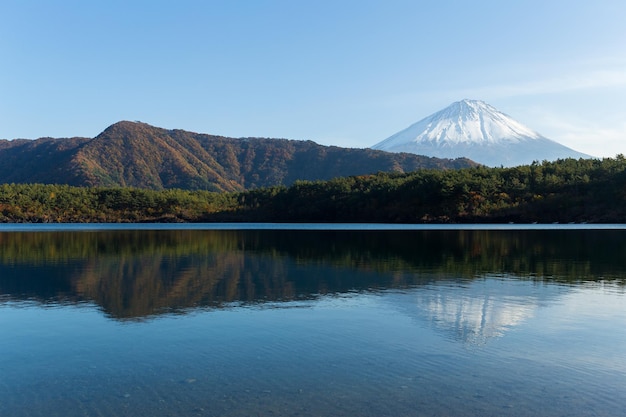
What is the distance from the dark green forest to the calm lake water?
2836 inches

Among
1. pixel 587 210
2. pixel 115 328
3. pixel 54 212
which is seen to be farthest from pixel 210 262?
pixel 54 212

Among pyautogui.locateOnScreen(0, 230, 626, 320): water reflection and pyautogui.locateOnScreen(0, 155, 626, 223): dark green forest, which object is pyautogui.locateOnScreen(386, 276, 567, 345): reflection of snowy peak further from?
pyautogui.locateOnScreen(0, 155, 626, 223): dark green forest

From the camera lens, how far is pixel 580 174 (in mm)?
95625

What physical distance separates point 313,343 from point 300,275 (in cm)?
1201

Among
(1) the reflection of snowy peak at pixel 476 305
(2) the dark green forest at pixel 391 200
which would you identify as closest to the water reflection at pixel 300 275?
(1) the reflection of snowy peak at pixel 476 305

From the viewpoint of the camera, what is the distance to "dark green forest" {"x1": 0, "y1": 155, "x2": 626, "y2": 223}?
9125 centimetres

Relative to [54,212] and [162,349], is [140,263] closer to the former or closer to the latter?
[162,349]

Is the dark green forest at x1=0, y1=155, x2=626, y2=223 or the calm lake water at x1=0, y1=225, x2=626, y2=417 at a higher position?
the dark green forest at x1=0, y1=155, x2=626, y2=223

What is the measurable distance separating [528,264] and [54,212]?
11142 cm

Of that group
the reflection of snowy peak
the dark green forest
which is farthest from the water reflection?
the dark green forest

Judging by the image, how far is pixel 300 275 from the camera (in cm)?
2430

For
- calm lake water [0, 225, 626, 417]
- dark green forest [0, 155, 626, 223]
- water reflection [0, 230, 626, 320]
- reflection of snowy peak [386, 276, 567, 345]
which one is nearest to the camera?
calm lake water [0, 225, 626, 417]

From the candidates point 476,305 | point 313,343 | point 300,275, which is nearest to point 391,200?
point 300,275

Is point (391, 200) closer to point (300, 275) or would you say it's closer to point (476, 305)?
point (300, 275)
